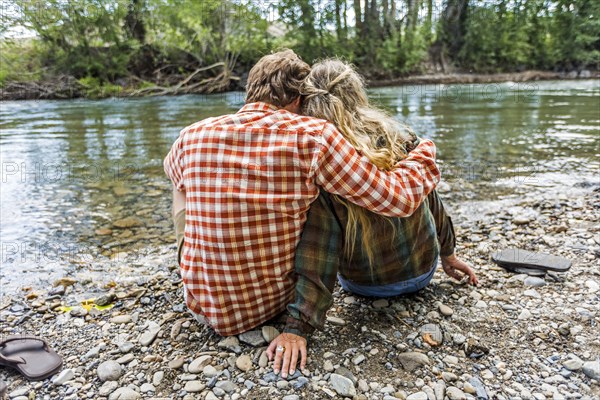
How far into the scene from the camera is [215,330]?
84.7 inches

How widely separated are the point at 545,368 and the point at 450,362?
0.38 metres

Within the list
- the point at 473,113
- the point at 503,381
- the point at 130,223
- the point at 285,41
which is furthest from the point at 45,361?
the point at 285,41

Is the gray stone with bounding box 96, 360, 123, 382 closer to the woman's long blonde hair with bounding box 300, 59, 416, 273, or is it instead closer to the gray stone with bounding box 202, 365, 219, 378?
the gray stone with bounding box 202, 365, 219, 378

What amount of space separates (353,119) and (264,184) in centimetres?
53

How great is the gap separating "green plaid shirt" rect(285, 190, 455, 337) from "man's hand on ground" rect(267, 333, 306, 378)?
0.12 feet

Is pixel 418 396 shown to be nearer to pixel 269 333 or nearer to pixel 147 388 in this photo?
pixel 269 333

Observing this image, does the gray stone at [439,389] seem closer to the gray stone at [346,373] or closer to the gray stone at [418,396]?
the gray stone at [418,396]

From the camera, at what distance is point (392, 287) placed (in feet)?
7.86

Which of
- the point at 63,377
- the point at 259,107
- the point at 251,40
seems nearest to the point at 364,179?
the point at 259,107

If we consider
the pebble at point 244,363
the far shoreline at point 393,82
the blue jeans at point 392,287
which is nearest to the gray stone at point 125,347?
the pebble at point 244,363

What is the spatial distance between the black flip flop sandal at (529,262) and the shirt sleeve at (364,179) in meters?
1.36

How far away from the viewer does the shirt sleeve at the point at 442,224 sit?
228 centimetres

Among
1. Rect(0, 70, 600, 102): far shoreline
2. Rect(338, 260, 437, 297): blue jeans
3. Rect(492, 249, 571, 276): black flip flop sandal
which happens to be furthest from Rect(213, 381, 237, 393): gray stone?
Rect(0, 70, 600, 102): far shoreline

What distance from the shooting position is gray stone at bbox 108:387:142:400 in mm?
1812
